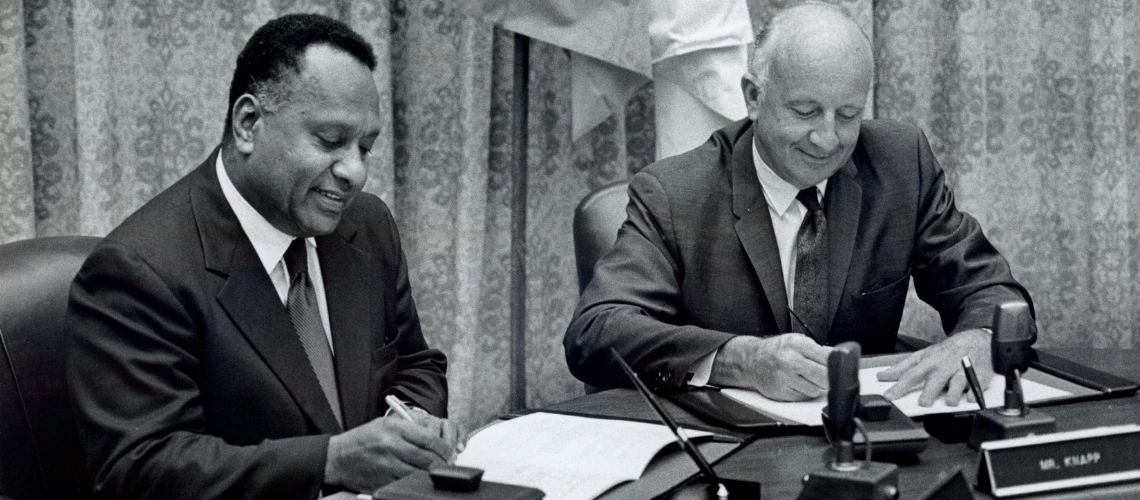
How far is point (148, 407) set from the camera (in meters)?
1.65

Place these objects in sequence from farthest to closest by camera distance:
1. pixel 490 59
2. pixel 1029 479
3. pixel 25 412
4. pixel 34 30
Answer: pixel 490 59 → pixel 34 30 → pixel 25 412 → pixel 1029 479

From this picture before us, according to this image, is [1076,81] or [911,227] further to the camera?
[1076,81]

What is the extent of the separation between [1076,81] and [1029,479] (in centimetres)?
238

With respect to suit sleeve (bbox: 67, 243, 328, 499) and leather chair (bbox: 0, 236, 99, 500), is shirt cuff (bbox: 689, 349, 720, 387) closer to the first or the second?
suit sleeve (bbox: 67, 243, 328, 499)

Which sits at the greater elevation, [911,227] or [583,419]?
[911,227]

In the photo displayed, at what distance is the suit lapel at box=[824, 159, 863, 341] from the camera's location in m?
2.39

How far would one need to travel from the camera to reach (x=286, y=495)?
1.59 m

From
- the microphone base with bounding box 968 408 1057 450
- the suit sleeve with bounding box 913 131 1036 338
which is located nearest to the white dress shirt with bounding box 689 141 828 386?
the suit sleeve with bounding box 913 131 1036 338

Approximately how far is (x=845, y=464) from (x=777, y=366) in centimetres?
52

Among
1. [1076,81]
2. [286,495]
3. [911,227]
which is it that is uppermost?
[1076,81]

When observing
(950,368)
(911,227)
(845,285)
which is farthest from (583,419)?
(911,227)

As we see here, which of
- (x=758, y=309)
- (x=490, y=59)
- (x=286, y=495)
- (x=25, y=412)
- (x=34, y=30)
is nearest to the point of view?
(x=286, y=495)

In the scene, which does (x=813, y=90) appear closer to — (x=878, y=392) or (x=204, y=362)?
(x=878, y=392)

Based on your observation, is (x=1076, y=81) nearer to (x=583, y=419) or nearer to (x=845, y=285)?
(x=845, y=285)
